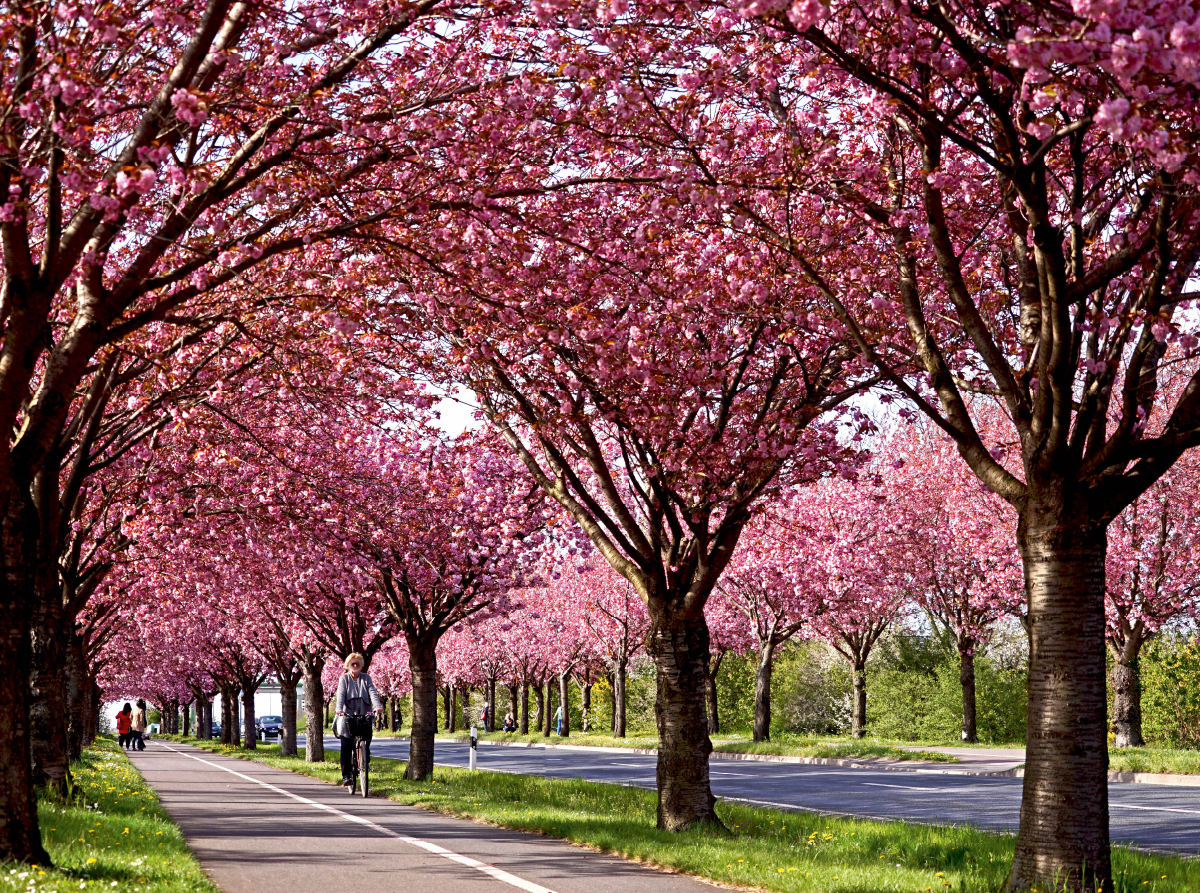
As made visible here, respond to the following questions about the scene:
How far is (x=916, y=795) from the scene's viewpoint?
20406 mm

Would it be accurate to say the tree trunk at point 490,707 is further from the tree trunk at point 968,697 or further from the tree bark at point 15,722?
the tree bark at point 15,722

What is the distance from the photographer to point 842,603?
131ft

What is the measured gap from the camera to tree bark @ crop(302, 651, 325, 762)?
34656 mm

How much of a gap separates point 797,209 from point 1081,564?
446 centimetres

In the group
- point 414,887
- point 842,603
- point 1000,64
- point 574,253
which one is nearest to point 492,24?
point 574,253

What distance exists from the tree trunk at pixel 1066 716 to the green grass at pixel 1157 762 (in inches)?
699

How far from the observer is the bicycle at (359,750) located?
18984 mm

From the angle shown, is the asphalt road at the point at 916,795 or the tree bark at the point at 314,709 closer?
the asphalt road at the point at 916,795

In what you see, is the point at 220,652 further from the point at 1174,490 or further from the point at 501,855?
the point at 501,855

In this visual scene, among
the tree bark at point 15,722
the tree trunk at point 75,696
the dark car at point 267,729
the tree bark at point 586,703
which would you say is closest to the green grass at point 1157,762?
the tree bark at point 15,722

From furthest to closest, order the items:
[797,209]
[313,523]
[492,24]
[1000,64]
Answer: [313,523] → [797,209] → [492,24] → [1000,64]

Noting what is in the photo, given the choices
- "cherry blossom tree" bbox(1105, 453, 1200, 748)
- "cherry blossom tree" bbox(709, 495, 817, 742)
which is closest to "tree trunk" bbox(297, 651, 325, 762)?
"cherry blossom tree" bbox(709, 495, 817, 742)

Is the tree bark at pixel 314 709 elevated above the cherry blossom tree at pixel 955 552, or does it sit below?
below

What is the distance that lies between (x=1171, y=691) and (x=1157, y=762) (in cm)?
1759
